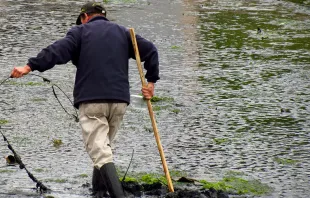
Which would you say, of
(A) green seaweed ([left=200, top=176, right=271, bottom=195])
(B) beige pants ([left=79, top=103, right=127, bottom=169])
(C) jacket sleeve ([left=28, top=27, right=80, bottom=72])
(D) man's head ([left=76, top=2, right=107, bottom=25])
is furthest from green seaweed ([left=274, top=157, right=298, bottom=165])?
(C) jacket sleeve ([left=28, top=27, right=80, bottom=72])

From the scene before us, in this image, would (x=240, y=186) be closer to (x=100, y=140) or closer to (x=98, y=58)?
(x=100, y=140)

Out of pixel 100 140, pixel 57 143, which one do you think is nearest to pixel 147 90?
pixel 100 140

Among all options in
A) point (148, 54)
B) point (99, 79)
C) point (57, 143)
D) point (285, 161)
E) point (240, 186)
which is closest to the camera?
point (99, 79)

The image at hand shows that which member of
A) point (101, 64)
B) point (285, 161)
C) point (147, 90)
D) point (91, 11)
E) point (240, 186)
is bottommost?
point (285, 161)

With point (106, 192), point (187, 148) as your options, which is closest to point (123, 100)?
point (106, 192)

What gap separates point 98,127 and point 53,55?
0.67 meters

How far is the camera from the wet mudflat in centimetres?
759

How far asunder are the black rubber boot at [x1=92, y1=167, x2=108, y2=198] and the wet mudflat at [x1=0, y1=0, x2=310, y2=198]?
9 cm

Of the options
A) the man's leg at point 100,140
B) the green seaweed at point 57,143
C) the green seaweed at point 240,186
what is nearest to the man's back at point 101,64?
the man's leg at point 100,140

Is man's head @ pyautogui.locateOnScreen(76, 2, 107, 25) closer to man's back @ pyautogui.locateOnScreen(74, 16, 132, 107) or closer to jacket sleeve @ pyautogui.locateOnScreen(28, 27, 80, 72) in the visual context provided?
man's back @ pyautogui.locateOnScreen(74, 16, 132, 107)

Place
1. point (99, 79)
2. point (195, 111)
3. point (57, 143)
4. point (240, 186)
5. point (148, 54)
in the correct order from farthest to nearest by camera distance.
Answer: point (195, 111)
point (57, 143)
point (240, 186)
point (148, 54)
point (99, 79)

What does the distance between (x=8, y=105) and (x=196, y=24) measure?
29.7 feet

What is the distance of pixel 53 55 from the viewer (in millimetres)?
6180

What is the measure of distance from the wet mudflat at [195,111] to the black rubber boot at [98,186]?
95mm
